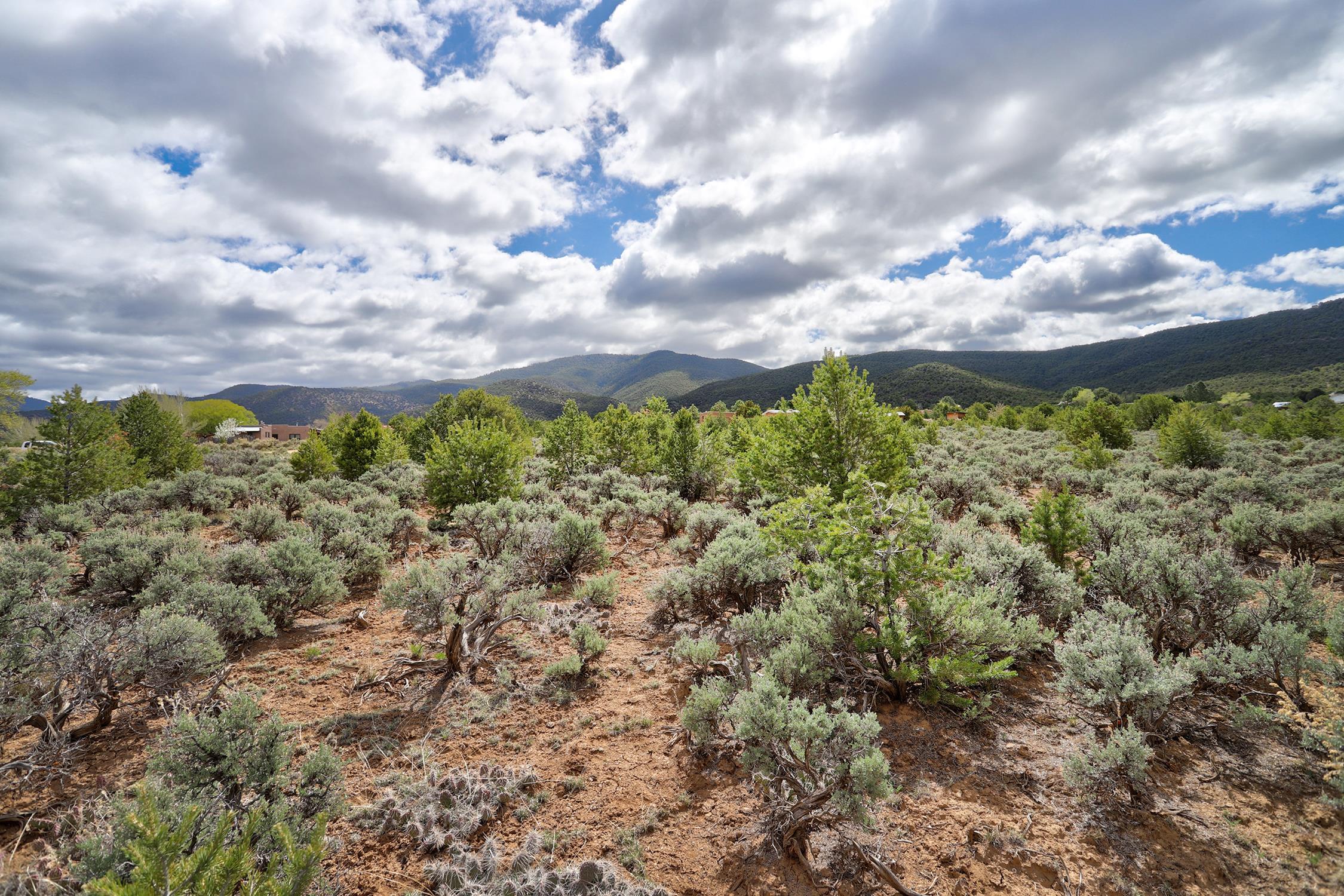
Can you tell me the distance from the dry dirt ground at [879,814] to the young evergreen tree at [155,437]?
21.1 m

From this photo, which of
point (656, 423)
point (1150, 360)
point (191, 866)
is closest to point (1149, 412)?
point (656, 423)

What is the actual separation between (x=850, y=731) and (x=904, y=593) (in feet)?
5.45

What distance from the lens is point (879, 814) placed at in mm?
3732

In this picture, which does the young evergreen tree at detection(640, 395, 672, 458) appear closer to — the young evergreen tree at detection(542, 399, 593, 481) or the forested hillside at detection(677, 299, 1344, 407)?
the young evergreen tree at detection(542, 399, 593, 481)

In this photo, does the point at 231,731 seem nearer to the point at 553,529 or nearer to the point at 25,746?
the point at 25,746

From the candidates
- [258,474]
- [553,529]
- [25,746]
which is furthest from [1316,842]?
[258,474]

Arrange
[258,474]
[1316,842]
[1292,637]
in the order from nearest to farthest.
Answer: [1316,842] < [1292,637] < [258,474]

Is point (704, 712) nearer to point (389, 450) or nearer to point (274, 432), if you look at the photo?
point (389, 450)

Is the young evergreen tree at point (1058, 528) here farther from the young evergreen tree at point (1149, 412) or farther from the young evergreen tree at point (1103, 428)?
the young evergreen tree at point (1149, 412)

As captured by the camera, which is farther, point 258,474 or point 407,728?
point 258,474

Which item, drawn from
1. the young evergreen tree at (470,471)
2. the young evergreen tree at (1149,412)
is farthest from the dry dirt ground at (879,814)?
→ the young evergreen tree at (1149,412)

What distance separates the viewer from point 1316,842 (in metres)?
3.23

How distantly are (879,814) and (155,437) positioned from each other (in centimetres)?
2969

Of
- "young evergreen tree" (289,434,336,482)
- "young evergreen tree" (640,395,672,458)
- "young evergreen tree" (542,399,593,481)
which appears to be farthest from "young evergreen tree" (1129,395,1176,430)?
"young evergreen tree" (289,434,336,482)
